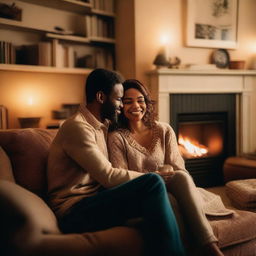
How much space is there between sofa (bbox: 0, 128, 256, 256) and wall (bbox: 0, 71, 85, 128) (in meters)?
1.67

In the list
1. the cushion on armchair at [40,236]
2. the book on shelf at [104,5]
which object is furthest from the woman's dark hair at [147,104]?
the book on shelf at [104,5]

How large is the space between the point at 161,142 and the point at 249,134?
7.56 feet

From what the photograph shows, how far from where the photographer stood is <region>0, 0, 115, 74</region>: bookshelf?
3.07 m

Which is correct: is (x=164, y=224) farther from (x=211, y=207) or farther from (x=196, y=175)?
(x=196, y=175)

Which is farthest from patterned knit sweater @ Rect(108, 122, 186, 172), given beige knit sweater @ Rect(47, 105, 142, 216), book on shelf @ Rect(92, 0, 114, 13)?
book on shelf @ Rect(92, 0, 114, 13)

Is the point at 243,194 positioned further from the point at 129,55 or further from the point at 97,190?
the point at 129,55

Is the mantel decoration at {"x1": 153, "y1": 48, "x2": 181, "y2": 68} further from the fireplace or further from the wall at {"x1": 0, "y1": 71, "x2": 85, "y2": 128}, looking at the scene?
the wall at {"x1": 0, "y1": 71, "x2": 85, "y2": 128}

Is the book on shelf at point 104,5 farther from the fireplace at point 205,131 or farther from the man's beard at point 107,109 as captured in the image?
the man's beard at point 107,109

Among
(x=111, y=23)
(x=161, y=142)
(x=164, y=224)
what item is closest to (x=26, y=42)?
(x=111, y=23)

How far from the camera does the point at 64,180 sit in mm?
1445

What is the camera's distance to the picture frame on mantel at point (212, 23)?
3.53m

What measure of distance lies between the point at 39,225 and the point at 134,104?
40.0 inches

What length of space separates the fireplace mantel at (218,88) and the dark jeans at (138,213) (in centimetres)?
205

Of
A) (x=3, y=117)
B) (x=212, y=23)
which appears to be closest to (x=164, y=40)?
(x=212, y=23)
